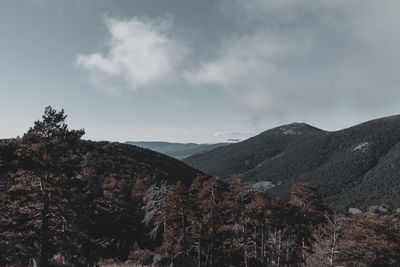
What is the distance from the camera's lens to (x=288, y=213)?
31.8m

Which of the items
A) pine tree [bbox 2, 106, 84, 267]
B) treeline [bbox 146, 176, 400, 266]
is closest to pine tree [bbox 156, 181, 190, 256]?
treeline [bbox 146, 176, 400, 266]

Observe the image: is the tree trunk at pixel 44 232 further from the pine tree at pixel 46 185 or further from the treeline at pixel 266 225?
the treeline at pixel 266 225

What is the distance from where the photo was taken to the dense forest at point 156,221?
15477 mm

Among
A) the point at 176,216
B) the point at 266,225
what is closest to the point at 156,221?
the point at 176,216

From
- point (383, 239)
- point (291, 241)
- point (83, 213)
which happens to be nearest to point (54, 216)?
point (83, 213)

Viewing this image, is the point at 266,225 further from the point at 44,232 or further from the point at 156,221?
the point at 44,232

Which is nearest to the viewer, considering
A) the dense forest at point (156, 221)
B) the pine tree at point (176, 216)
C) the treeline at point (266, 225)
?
the dense forest at point (156, 221)

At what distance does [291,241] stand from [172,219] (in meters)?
16.0

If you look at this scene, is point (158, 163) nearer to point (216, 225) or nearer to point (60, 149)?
point (216, 225)

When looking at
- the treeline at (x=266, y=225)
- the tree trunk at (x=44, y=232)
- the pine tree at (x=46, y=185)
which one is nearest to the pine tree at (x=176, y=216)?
the treeline at (x=266, y=225)

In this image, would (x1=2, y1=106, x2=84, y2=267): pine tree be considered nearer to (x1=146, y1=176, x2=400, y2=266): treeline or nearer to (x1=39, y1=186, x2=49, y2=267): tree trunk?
(x1=39, y1=186, x2=49, y2=267): tree trunk

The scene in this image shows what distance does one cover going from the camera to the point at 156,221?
109 ft

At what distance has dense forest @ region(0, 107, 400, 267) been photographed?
15477 millimetres

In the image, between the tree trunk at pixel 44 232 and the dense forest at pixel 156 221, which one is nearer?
the tree trunk at pixel 44 232
